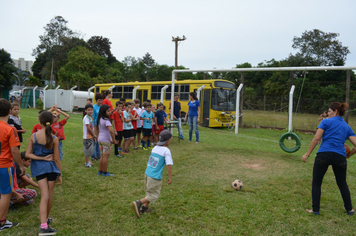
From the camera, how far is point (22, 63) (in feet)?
551

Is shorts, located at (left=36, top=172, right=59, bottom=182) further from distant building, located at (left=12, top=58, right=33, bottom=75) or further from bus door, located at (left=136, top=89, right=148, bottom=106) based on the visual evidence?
distant building, located at (left=12, top=58, right=33, bottom=75)

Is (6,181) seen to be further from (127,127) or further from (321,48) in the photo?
(321,48)

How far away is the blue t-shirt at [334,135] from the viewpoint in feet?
12.8

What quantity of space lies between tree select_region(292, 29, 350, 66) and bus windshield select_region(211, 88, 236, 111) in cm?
2313

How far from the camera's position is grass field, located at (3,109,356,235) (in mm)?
3600

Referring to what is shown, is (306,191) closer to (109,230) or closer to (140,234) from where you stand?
(140,234)

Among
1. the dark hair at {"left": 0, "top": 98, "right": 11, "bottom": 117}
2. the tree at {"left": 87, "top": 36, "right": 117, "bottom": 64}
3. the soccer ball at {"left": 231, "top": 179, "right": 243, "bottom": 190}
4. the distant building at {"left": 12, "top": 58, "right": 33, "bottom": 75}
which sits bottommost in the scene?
the soccer ball at {"left": 231, "top": 179, "right": 243, "bottom": 190}

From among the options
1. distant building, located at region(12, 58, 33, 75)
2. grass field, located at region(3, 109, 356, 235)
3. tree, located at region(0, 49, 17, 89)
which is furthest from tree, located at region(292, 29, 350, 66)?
distant building, located at region(12, 58, 33, 75)

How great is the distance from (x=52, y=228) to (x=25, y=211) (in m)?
0.90

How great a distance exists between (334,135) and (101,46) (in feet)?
179

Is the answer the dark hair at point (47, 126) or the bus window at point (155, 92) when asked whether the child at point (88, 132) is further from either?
the bus window at point (155, 92)

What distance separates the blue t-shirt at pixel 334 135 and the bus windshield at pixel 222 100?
1114 cm

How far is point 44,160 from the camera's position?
11.0 ft

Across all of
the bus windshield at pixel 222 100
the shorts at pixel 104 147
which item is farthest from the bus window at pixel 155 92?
the shorts at pixel 104 147
